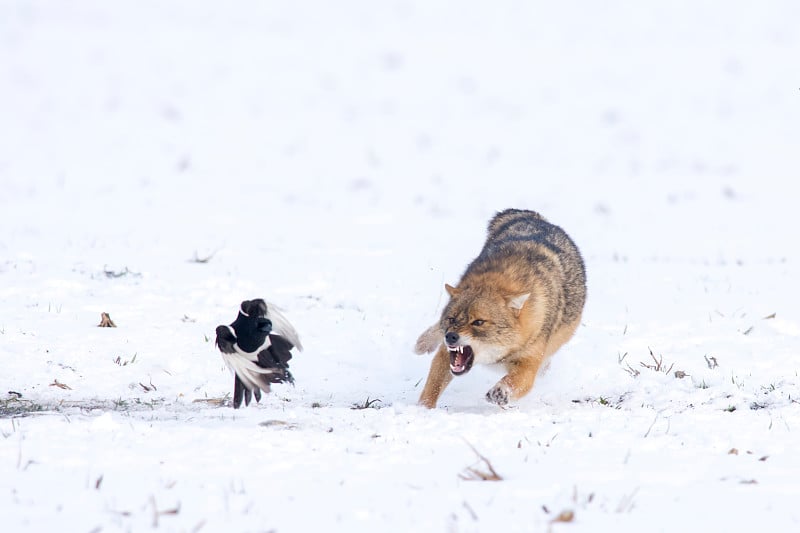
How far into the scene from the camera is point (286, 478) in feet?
14.7

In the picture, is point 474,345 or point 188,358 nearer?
point 474,345

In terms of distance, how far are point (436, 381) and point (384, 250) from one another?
5.44m

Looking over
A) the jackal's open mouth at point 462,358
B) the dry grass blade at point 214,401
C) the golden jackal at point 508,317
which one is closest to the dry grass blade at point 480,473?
the golden jackal at point 508,317

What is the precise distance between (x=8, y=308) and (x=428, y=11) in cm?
2534

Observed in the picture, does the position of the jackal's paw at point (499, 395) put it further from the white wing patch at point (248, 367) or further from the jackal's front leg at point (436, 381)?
the white wing patch at point (248, 367)

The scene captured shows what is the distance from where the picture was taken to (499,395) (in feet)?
21.4

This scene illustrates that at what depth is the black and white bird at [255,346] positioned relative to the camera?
5980mm

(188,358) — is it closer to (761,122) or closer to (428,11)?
(761,122)

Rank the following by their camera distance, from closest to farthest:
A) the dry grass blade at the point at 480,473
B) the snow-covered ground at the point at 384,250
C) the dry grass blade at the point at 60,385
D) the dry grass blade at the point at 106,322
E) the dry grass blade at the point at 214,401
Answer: the snow-covered ground at the point at 384,250
the dry grass blade at the point at 480,473
the dry grass blade at the point at 214,401
the dry grass blade at the point at 60,385
the dry grass blade at the point at 106,322

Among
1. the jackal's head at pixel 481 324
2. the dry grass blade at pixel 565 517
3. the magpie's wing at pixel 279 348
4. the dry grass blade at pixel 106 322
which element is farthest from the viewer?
the dry grass blade at pixel 106 322

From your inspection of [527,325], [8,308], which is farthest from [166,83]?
[527,325]

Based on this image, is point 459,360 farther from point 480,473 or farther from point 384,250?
point 384,250

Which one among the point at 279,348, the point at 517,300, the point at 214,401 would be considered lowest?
the point at 214,401

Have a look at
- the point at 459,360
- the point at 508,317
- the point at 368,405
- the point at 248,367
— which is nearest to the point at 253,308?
the point at 248,367
